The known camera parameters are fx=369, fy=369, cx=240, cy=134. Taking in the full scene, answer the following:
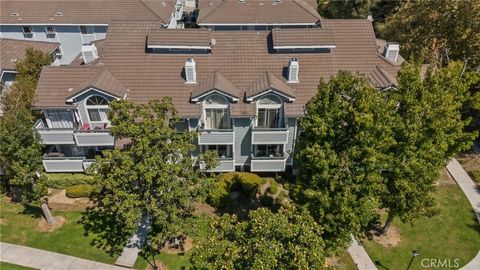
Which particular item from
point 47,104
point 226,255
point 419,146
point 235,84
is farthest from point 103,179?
point 419,146

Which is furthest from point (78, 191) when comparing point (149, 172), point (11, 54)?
point (11, 54)

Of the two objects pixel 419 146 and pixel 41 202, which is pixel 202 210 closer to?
pixel 41 202

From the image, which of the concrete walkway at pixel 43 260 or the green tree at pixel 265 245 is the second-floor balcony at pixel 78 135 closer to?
the concrete walkway at pixel 43 260

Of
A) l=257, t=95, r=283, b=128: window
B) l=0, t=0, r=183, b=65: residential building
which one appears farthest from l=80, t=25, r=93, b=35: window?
l=257, t=95, r=283, b=128: window

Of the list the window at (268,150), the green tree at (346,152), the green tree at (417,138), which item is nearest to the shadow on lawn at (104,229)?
the window at (268,150)

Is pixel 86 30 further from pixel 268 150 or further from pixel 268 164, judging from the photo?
pixel 268 164
